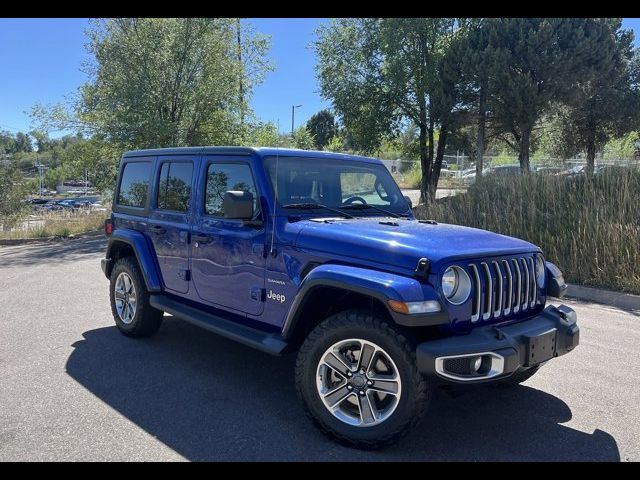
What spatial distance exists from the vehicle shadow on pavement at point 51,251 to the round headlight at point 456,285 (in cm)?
1033

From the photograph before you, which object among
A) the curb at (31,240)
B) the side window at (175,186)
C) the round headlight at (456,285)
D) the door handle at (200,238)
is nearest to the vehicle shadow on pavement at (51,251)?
the curb at (31,240)

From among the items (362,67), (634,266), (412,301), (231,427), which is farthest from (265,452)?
(362,67)

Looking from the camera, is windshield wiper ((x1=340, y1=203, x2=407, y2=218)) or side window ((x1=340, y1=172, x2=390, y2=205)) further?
side window ((x1=340, y1=172, x2=390, y2=205))

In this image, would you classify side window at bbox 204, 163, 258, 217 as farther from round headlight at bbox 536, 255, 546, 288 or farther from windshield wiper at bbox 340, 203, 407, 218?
round headlight at bbox 536, 255, 546, 288

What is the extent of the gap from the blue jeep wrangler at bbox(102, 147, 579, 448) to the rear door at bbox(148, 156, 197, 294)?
18mm

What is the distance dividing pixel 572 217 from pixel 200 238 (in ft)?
23.2

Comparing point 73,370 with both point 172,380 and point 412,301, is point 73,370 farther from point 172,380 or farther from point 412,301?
point 412,301

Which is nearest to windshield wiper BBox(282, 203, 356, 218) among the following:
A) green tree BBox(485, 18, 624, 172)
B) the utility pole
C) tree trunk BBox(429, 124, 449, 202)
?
A: green tree BBox(485, 18, 624, 172)

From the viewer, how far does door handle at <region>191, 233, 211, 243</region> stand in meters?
4.35

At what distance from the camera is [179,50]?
18.3 meters

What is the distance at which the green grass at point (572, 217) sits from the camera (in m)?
Result: 7.90

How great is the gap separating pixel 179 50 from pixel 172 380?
1659 cm

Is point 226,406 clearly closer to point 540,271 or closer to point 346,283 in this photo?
point 346,283

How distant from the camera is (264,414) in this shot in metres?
3.61
